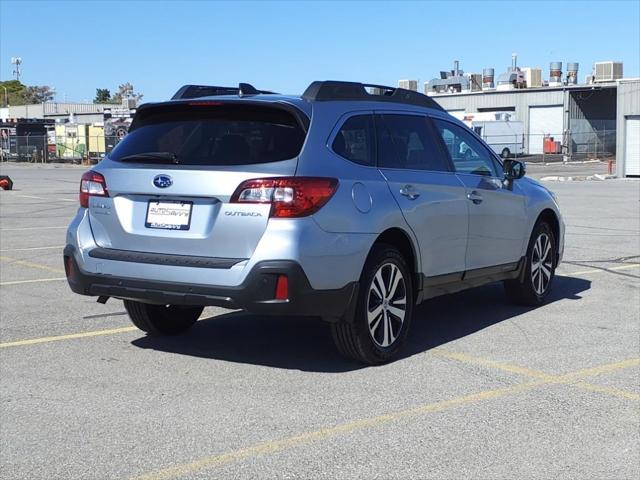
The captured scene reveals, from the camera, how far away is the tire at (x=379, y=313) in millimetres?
6234

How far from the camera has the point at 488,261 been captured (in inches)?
312

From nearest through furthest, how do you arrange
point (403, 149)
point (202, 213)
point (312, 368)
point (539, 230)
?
point (202, 213) → point (312, 368) → point (403, 149) → point (539, 230)

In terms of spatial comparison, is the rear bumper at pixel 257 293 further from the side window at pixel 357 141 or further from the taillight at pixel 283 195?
the side window at pixel 357 141

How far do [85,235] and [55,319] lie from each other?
5.70 feet

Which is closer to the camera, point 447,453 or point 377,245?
point 447,453

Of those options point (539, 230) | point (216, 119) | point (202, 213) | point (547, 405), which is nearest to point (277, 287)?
point (202, 213)

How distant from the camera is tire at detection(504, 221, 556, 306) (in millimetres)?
8664

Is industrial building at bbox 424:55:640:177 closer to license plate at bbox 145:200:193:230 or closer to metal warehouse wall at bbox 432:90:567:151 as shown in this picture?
metal warehouse wall at bbox 432:90:567:151

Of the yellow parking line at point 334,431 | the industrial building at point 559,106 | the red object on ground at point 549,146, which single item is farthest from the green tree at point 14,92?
the yellow parking line at point 334,431

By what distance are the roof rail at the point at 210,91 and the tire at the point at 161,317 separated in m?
1.63

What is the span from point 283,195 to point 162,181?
885 millimetres

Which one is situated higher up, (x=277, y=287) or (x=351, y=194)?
(x=351, y=194)

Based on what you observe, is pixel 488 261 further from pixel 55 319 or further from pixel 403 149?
pixel 55 319

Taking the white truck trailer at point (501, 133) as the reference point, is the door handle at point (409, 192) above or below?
below
